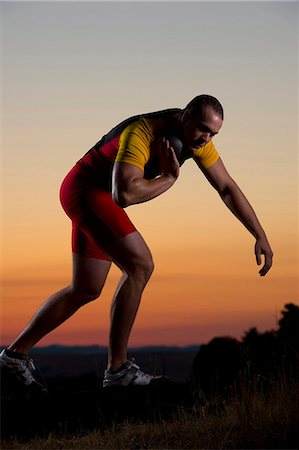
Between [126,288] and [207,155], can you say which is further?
[207,155]

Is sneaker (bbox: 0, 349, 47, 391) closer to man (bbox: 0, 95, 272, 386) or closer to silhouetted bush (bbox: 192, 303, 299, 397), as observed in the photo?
man (bbox: 0, 95, 272, 386)

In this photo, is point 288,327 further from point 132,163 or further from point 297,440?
point 132,163

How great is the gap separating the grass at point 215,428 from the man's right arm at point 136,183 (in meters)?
1.83

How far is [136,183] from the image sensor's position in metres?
4.39

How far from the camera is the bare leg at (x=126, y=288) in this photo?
4555 millimetres

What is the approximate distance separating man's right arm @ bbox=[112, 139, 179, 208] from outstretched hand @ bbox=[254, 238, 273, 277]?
88 centimetres

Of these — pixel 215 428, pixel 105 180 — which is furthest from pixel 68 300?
pixel 215 428

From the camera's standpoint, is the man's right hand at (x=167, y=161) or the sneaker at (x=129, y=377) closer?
the man's right hand at (x=167, y=161)

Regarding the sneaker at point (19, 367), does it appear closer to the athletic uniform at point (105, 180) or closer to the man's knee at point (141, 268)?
the athletic uniform at point (105, 180)

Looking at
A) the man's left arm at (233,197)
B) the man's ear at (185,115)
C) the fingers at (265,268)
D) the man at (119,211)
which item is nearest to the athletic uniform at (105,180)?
the man at (119,211)

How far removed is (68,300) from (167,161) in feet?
3.57

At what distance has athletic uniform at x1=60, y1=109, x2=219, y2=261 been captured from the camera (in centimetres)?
459

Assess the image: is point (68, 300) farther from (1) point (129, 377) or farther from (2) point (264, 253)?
(2) point (264, 253)

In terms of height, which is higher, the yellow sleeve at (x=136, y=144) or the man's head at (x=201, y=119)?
the man's head at (x=201, y=119)
